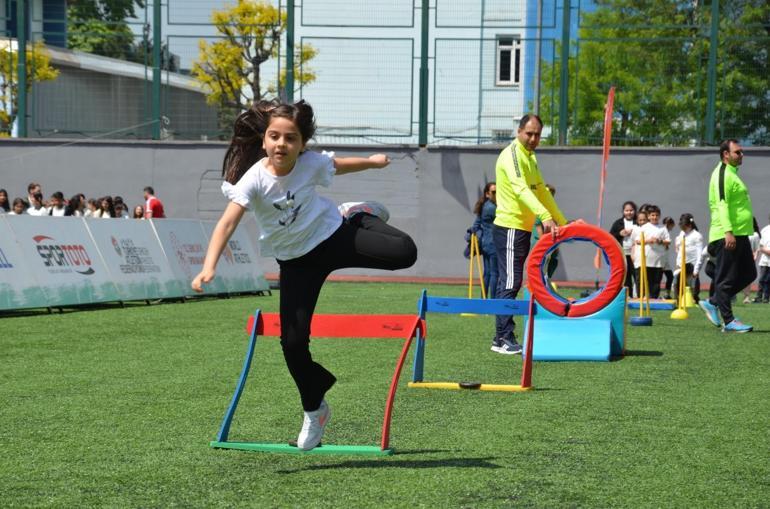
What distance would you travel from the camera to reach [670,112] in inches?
1053

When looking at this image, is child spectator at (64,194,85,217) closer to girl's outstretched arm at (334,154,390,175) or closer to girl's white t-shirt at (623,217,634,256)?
girl's white t-shirt at (623,217,634,256)

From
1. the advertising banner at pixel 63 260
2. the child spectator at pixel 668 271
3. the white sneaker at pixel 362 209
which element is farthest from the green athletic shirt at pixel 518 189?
the child spectator at pixel 668 271

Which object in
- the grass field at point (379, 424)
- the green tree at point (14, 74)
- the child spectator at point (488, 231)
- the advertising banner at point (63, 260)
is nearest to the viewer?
the grass field at point (379, 424)

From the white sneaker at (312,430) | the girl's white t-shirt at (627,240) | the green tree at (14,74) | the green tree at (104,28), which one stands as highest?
the green tree at (104,28)

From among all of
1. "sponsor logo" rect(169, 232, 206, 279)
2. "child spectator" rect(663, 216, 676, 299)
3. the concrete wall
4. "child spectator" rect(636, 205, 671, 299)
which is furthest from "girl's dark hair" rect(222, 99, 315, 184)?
the concrete wall

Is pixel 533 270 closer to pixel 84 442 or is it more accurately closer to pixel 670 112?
pixel 84 442

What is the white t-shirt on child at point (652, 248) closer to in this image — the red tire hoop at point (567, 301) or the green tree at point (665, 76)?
the green tree at point (665, 76)

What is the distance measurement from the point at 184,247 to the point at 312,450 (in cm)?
1380

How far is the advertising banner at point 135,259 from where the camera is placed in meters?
17.2

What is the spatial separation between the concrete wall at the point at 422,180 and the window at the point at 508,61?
5.67ft

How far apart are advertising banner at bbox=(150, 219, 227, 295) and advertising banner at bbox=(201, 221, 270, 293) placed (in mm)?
252

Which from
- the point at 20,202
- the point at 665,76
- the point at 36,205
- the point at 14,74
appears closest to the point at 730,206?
the point at 20,202

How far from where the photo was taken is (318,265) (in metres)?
5.98

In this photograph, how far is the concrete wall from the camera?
2655cm
